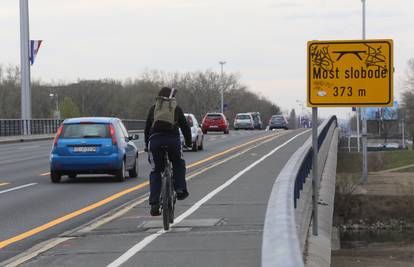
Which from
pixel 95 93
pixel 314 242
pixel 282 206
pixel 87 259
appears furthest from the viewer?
pixel 95 93

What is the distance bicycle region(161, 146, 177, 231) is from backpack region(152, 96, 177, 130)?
0.92 feet

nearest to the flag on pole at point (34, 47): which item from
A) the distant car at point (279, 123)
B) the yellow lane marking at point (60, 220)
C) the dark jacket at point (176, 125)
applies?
the distant car at point (279, 123)

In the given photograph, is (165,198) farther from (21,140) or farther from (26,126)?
(26,126)

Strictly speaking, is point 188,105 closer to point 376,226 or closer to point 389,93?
point 376,226

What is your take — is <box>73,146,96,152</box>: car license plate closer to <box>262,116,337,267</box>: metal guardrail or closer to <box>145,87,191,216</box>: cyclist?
<box>145,87,191,216</box>: cyclist

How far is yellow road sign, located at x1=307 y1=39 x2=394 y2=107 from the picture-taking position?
879 centimetres

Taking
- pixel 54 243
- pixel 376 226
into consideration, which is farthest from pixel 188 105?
pixel 54 243

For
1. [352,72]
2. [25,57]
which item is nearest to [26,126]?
[25,57]

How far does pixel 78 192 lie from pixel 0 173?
6.39 m

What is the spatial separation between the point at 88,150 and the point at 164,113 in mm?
8324

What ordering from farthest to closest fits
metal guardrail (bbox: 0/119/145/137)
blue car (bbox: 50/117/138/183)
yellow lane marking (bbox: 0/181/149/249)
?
metal guardrail (bbox: 0/119/145/137)
blue car (bbox: 50/117/138/183)
yellow lane marking (bbox: 0/181/149/249)

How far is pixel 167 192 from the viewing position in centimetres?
1024

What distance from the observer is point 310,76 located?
8.85 metres

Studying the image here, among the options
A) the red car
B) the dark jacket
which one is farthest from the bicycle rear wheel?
the red car
